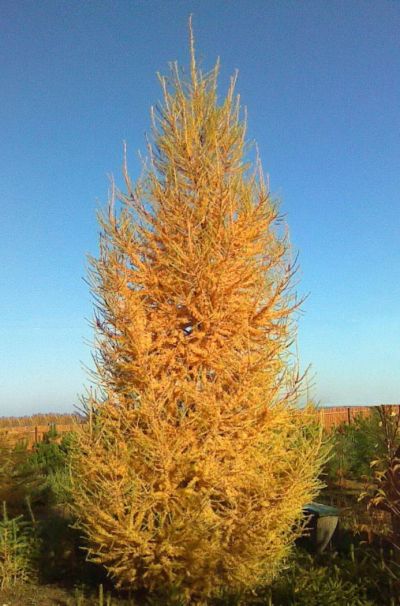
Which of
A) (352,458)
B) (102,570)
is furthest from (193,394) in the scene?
(352,458)

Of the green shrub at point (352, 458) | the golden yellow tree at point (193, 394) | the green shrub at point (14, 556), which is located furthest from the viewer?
the green shrub at point (352, 458)

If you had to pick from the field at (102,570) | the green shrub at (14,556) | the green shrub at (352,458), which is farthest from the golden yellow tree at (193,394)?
the green shrub at (352,458)

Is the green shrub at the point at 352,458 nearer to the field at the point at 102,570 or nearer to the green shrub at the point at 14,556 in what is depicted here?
the field at the point at 102,570

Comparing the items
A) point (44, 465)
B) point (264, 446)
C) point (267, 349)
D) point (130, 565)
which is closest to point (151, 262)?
point (267, 349)

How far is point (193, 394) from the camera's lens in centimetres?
620

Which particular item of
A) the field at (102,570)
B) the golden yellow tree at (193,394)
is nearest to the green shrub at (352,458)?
the field at (102,570)

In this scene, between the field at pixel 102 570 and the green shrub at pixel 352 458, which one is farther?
the green shrub at pixel 352 458

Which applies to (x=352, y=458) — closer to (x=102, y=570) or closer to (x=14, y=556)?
(x=102, y=570)

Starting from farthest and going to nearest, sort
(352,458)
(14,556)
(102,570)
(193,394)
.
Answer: (352,458) < (14,556) < (102,570) < (193,394)

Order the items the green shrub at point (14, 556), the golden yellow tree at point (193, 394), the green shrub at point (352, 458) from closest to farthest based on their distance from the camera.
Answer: the golden yellow tree at point (193, 394), the green shrub at point (14, 556), the green shrub at point (352, 458)

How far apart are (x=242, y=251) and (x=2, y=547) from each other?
4.94 meters

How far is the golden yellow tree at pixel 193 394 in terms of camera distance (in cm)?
601

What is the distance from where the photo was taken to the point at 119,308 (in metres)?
6.48

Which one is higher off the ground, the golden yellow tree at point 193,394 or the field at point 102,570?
the golden yellow tree at point 193,394
